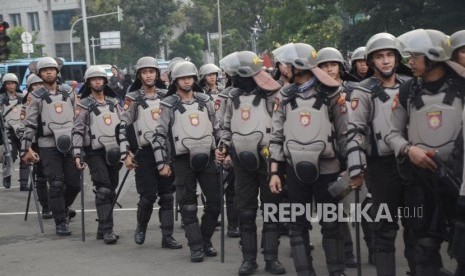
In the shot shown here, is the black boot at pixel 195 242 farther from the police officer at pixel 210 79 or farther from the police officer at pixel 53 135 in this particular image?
the police officer at pixel 210 79

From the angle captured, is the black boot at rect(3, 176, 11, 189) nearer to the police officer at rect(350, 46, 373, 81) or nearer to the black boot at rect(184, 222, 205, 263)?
the black boot at rect(184, 222, 205, 263)

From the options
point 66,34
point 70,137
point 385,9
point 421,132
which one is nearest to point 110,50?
point 66,34

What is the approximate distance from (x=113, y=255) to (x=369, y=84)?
3.51 m

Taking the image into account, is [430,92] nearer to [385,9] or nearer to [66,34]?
[385,9]

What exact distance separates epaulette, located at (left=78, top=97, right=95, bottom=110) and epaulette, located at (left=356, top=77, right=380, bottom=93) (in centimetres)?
380

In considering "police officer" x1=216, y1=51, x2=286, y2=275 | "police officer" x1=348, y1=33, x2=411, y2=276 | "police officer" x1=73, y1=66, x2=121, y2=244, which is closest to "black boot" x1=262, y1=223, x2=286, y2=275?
"police officer" x1=216, y1=51, x2=286, y2=275

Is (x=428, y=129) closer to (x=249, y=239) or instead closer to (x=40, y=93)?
(x=249, y=239)

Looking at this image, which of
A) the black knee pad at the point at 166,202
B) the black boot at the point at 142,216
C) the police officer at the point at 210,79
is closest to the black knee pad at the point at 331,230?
the black knee pad at the point at 166,202

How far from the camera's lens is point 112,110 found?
998 cm

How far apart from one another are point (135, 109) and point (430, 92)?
3.95 metres

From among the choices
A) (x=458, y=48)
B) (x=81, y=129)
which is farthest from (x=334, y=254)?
(x=81, y=129)

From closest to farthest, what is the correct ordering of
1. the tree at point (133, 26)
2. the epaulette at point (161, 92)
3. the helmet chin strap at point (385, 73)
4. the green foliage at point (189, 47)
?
the helmet chin strap at point (385, 73)
the epaulette at point (161, 92)
the tree at point (133, 26)
the green foliage at point (189, 47)

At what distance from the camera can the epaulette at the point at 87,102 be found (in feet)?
32.4

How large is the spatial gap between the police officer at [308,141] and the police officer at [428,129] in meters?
0.73
